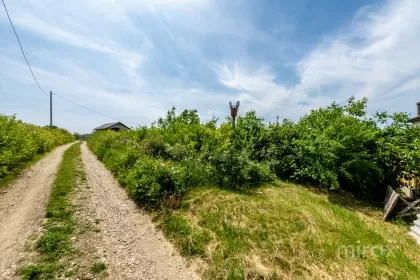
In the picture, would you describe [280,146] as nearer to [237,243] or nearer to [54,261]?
[237,243]

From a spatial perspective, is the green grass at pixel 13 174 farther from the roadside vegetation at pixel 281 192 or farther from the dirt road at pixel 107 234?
the roadside vegetation at pixel 281 192

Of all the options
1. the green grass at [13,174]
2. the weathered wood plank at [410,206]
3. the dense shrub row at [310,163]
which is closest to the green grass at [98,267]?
the dense shrub row at [310,163]

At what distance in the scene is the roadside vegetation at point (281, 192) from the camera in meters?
4.28

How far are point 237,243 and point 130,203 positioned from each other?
4165mm

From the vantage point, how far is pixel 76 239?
475 centimetres

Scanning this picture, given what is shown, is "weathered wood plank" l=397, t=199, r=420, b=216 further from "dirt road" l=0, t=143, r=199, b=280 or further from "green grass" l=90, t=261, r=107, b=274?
"green grass" l=90, t=261, r=107, b=274

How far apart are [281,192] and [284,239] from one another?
Result: 3.47m

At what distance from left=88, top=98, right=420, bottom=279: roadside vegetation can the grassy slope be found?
0.03 meters

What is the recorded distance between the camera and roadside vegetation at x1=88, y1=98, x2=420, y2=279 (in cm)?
428

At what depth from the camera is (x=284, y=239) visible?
4809 millimetres

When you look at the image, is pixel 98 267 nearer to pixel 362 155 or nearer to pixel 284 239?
pixel 284 239

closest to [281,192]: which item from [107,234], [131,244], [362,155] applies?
[362,155]

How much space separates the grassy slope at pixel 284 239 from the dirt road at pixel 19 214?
2895 millimetres

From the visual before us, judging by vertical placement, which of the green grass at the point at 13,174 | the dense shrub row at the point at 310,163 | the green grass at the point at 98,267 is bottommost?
the green grass at the point at 98,267
